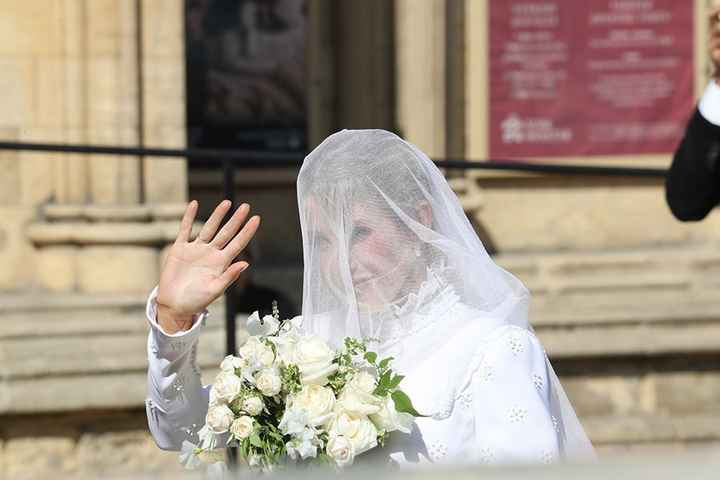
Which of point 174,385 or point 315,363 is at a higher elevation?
point 315,363

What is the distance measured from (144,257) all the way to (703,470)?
5794 millimetres

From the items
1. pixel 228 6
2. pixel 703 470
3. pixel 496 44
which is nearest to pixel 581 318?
pixel 496 44

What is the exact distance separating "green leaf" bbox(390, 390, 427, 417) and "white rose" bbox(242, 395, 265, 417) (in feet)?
0.82

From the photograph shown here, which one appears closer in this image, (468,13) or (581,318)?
(581,318)

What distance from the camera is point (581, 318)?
A: 6.79 meters

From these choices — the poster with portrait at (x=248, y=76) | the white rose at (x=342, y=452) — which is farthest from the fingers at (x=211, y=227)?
the poster with portrait at (x=248, y=76)

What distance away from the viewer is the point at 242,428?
2705mm

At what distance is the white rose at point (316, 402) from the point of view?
8.69 feet

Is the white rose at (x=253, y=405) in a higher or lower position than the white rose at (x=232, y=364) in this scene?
lower

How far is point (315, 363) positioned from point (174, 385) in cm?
44

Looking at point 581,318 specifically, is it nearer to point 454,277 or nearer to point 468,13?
point 468,13

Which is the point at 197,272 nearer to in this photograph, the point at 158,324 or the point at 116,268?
the point at 158,324

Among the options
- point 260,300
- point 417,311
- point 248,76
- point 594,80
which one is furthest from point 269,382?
point 248,76

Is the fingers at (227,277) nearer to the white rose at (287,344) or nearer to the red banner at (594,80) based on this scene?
the white rose at (287,344)
